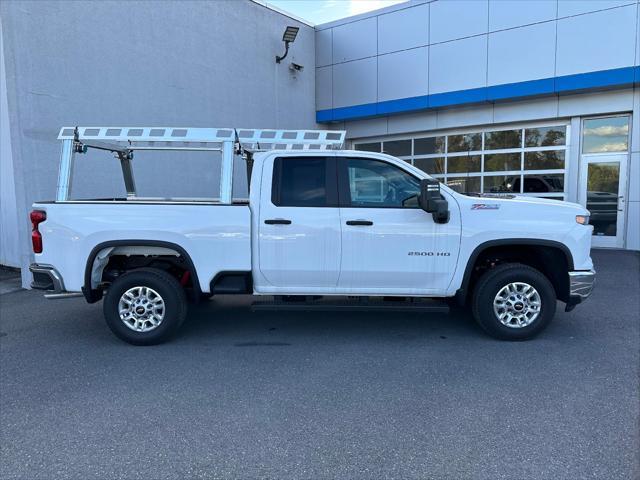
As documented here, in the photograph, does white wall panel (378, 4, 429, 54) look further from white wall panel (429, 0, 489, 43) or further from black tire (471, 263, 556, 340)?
black tire (471, 263, 556, 340)

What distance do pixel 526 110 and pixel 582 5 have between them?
2606mm

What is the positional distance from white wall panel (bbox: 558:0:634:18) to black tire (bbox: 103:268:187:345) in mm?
11449

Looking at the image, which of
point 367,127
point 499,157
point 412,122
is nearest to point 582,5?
point 499,157

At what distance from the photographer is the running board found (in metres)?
5.14

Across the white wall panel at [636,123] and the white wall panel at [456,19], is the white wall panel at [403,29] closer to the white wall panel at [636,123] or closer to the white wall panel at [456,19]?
the white wall panel at [456,19]

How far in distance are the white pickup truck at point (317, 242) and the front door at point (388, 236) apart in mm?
11

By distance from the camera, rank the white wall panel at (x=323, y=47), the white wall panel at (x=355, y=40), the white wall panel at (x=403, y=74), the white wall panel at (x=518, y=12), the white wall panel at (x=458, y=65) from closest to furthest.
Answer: the white wall panel at (x=518, y=12)
the white wall panel at (x=458, y=65)
the white wall panel at (x=403, y=74)
the white wall panel at (x=355, y=40)
the white wall panel at (x=323, y=47)

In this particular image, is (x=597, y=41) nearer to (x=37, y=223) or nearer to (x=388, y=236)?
(x=388, y=236)

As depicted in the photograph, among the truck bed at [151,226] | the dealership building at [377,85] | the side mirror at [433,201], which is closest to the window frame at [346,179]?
the side mirror at [433,201]

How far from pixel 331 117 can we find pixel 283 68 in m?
2.26

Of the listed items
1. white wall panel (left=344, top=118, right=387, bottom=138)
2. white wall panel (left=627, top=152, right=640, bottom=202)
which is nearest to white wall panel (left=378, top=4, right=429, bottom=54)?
white wall panel (left=344, top=118, right=387, bottom=138)

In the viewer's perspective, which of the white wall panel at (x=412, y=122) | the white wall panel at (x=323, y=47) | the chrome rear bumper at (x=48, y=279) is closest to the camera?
A: the chrome rear bumper at (x=48, y=279)

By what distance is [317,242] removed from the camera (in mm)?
4992

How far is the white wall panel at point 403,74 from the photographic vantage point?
13703 millimetres
